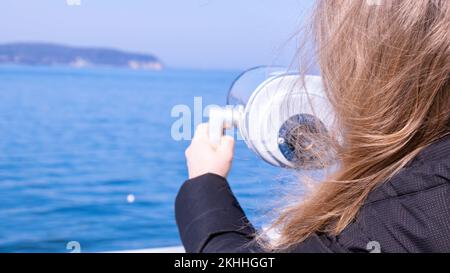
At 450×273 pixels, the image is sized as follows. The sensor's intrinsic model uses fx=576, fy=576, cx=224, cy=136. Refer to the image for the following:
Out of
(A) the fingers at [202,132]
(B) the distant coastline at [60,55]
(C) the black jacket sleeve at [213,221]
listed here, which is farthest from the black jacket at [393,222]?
(B) the distant coastline at [60,55]

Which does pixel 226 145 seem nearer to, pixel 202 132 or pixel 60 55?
pixel 202 132

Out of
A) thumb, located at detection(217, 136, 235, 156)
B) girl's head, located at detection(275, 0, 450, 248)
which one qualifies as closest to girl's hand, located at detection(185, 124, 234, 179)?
thumb, located at detection(217, 136, 235, 156)

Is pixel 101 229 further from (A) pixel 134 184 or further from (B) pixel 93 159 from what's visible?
(B) pixel 93 159

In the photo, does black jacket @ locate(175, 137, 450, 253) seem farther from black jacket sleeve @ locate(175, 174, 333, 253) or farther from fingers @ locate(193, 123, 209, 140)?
fingers @ locate(193, 123, 209, 140)

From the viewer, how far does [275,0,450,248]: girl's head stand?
533 mm

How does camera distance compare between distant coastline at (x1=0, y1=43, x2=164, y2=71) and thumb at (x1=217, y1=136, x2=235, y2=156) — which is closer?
thumb at (x1=217, y1=136, x2=235, y2=156)

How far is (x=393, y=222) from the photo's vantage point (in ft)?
1.63

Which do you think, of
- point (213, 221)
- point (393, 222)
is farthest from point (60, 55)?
point (393, 222)

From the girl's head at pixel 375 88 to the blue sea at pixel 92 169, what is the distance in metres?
0.16

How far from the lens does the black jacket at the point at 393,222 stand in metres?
0.49

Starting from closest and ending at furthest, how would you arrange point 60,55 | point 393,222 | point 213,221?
1. point 393,222
2. point 213,221
3. point 60,55

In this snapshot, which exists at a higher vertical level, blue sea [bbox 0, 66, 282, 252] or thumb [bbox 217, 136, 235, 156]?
blue sea [bbox 0, 66, 282, 252]

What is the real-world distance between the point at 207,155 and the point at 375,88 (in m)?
0.22

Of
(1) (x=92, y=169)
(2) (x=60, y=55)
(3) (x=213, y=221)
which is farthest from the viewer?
(2) (x=60, y=55)
